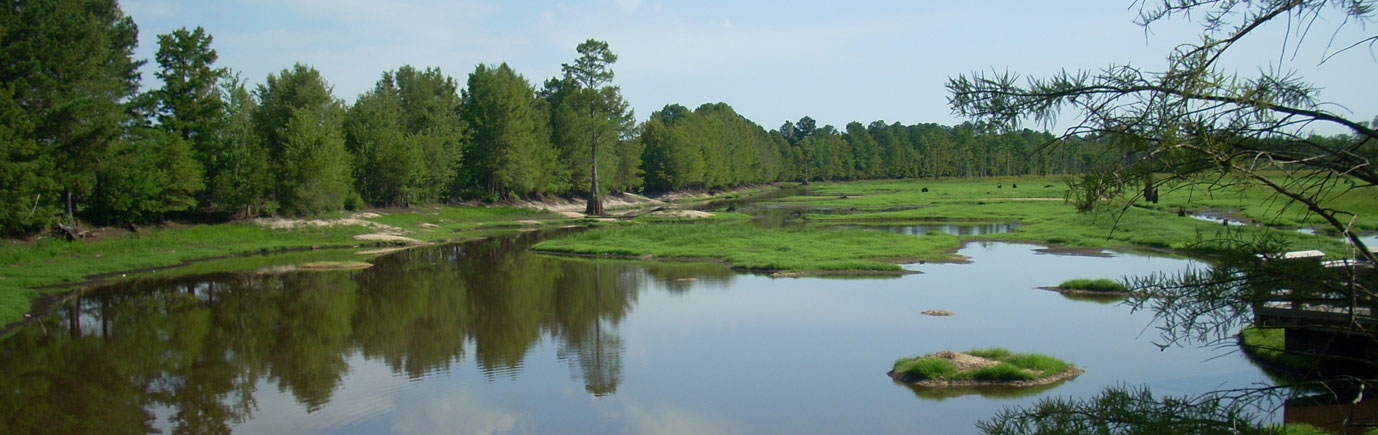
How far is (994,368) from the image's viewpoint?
1486 cm

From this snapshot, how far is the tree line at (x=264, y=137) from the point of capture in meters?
31.1

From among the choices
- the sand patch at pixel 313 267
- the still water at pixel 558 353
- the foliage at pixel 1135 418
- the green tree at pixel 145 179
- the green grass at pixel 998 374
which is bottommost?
the still water at pixel 558 353

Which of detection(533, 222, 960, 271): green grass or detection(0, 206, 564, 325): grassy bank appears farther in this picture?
detection(533, 222, 960, 271): green grass

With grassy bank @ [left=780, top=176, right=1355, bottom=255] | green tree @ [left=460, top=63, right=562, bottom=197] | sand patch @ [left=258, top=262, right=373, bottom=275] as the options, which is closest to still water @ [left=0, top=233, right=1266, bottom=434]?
sand patch @ [left=258, top=262, right=373, bottom=275]

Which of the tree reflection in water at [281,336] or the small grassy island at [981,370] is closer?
the small grassy island at [981,370]

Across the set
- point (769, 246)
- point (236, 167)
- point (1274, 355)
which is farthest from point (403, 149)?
point (1274, 355)

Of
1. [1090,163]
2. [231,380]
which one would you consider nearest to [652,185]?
[231,380]

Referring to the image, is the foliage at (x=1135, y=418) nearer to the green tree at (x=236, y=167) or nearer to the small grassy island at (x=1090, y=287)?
the small grassy island at (x=1090, y=287)

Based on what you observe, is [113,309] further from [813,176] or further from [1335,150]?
[813,176]

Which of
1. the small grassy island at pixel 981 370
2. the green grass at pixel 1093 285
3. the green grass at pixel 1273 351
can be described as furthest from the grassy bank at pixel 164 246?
the green grass at pixel 1093 285

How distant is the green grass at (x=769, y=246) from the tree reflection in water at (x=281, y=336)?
2.74 meters

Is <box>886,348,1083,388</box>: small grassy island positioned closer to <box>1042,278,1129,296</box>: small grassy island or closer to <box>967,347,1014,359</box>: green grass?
<box>967,347,1014,359</box>: green grass

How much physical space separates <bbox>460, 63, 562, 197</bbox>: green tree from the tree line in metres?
0.15

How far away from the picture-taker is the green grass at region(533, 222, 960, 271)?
31422mm
